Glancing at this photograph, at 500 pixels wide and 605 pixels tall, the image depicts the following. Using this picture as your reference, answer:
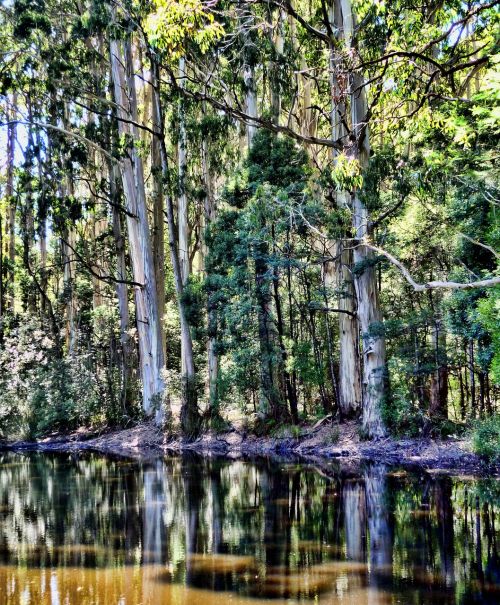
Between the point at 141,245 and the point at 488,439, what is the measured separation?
1081 cm

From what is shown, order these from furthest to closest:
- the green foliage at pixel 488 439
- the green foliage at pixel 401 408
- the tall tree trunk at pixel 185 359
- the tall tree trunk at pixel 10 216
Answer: the tall tree trunk at pixel 10 216 < the tall tree trunk at pixel 185 359 < the green foliage at pixel 401 408 < the green foliage at pixel 488 439

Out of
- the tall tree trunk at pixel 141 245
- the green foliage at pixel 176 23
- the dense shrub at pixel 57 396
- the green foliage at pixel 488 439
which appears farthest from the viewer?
the dense shrub at pixel 57 396

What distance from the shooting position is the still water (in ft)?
15.7

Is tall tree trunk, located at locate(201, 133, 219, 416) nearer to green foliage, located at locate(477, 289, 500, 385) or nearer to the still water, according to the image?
the still water

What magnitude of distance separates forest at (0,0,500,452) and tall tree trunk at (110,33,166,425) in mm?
55

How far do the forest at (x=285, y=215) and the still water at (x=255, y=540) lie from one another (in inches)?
96.2

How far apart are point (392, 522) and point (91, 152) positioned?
18404 millimetres

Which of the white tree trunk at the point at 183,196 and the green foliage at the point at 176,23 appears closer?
the green foliage at the point at 176,23

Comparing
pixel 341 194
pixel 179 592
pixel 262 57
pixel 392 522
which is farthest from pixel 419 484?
pixel 262 57

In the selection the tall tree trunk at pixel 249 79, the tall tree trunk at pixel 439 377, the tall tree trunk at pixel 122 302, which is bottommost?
the tall tree trunk at pixel 439 377

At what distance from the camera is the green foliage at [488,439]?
9.61 m

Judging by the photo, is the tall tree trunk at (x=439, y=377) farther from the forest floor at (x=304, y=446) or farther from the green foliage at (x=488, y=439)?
the green foliage at (x=488, y=439)

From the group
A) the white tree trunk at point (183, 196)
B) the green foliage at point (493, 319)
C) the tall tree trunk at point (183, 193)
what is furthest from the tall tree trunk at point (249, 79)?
the green foliage at point (493, 319)

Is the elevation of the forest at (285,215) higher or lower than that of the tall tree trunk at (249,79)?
lower
